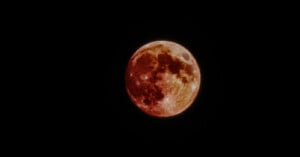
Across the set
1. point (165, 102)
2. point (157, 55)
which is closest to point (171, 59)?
point (157, 55)

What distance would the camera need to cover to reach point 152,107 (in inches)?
210

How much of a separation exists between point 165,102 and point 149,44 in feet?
2.60

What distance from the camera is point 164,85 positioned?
5094mm

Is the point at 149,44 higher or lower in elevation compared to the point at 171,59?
higher

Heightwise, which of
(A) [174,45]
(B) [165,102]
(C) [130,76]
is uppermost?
(A) [174,45]

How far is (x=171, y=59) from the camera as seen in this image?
5164mm

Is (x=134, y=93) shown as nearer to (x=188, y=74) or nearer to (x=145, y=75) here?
(x=145, y=75)

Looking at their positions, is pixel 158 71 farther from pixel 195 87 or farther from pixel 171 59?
pixel 195 87

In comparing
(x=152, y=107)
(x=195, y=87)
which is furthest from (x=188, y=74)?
(x=152, y=107)

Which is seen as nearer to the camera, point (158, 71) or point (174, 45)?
point (158, 71)

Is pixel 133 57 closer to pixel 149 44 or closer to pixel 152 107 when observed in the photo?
pixel 149 44

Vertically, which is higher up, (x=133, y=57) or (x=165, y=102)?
(x=133, y=57)

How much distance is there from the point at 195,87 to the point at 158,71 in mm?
647

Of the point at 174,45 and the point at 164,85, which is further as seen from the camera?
the point at 174,45
